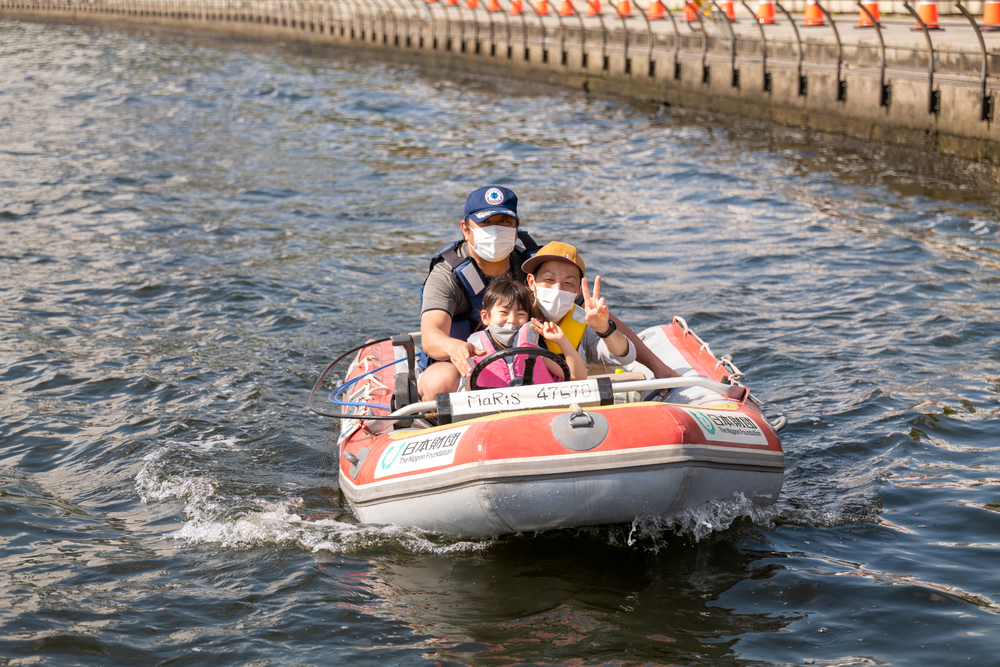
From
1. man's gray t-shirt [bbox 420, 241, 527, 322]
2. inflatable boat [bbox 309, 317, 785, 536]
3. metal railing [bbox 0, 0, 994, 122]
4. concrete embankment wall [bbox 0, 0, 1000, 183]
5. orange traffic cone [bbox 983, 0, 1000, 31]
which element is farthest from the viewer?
orange traffic cone [bbox 983, 0, 1000, 31]

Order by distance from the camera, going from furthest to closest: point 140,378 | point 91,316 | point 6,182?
point 6,182
point 91,316
point 140,378

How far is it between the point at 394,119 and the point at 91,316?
1591 centimetres

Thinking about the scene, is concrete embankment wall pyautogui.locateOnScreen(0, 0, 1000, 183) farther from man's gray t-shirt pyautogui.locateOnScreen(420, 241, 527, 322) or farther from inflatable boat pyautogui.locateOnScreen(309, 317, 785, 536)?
inflatable boat pyautogui.locateOnScreen(309, 317, 785, 536)

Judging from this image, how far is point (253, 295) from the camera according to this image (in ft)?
36.2

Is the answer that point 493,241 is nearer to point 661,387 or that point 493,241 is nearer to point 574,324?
point 574,324

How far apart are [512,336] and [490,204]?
911 mm

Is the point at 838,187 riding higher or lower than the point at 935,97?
lower

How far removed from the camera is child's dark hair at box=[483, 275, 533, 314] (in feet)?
18.1

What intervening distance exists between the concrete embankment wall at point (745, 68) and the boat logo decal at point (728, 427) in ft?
36.0

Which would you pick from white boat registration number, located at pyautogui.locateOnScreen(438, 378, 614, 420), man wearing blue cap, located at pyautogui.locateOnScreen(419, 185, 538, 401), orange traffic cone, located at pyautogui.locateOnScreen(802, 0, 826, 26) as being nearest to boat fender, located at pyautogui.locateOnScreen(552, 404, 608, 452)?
white boat registration number, located at pyautogui.locateOnScreen(438, 378, 614, 420)

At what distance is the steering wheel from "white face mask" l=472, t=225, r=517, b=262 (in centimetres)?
80

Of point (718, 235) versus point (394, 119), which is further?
point (394, 119)

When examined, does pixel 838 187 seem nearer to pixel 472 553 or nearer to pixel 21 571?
pixel 472 553

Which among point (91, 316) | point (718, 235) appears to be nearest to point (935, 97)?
point (718, 235)
